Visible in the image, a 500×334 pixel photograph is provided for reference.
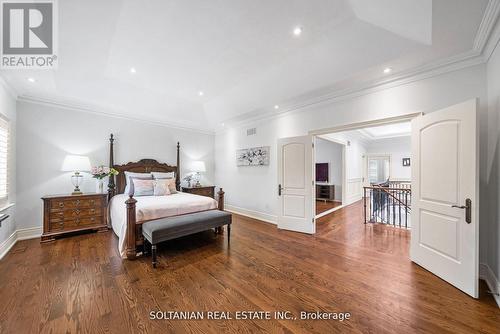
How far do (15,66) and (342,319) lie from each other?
5.38 metres

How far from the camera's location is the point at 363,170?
29.3ft

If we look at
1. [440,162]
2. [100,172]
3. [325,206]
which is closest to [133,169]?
[100,172]

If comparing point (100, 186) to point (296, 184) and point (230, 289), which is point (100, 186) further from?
point (296, 184)

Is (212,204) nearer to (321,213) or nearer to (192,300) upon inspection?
(192,300)

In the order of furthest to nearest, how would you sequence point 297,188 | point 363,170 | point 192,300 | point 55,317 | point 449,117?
point 363,170
point 297,188
point 449,117
point 192,300
point 55,317

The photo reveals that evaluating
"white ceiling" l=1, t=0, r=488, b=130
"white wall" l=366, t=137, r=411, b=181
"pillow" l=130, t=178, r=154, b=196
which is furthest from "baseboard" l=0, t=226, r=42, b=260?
"white wall" l=366, t=137, r=411, b=181

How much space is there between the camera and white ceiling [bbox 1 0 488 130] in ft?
6.88

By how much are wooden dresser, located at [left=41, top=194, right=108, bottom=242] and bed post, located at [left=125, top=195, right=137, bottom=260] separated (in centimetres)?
170

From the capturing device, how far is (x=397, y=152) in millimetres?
8820

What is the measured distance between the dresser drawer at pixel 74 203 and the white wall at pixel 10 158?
1.90 ft

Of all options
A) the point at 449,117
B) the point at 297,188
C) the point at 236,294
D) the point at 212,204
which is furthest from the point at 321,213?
the point at 236,294

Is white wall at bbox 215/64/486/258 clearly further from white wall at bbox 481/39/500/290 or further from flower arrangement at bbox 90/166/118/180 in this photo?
flower arrangement at bbox 90/166/118/180

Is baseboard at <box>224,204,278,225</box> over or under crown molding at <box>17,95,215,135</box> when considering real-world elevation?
under

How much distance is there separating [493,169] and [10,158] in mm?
7193
